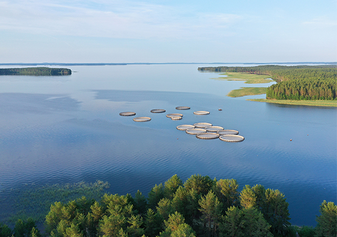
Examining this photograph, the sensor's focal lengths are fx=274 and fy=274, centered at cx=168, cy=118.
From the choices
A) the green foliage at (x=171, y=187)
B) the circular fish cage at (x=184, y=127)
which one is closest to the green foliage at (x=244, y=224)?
the green foliage at (x=171, y=187)

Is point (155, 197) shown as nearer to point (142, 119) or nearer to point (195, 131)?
point (195, 131)

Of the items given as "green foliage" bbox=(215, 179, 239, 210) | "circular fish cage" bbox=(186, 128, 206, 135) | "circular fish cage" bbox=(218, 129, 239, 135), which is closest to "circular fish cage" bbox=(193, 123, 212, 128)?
"circular fish cage" bbox=(186, 128, 206, 135)

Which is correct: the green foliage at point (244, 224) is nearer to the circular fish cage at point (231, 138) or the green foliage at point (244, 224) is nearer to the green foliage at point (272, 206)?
the green foliage at point (272, 206)

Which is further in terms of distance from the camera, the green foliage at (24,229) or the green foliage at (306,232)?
the green foliage at (306,232)

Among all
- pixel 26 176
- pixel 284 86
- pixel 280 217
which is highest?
pixel 284 86

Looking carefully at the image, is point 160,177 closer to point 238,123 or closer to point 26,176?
point 26,176

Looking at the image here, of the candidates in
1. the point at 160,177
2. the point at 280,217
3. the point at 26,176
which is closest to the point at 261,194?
the point at 280,217
